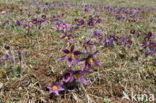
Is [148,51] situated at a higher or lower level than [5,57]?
lower

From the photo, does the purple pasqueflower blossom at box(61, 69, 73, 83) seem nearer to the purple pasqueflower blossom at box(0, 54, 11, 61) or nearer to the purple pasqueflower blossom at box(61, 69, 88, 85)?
the purple pasqueflower blossom at box(61, 69, 88, 85)

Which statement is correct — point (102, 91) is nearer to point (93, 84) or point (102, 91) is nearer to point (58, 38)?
point (93, 84)

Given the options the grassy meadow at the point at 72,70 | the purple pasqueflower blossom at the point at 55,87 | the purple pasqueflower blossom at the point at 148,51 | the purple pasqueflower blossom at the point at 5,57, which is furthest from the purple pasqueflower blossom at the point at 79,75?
the purple pasqueflower blossom at the point at 148,51

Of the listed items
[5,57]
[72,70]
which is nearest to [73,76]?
[72,70]

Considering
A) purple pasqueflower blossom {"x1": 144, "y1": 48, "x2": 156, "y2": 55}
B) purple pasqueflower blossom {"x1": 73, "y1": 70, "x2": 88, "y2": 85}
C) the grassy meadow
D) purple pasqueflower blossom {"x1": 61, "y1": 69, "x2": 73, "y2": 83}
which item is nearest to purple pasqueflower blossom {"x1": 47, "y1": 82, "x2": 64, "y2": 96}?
the grassy meadow

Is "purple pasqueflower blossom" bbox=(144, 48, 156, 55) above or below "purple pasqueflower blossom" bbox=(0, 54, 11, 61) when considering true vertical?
below

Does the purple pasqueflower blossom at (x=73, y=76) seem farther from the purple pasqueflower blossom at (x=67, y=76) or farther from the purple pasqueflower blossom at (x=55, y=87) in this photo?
the purple pasqueflower blossom at (x=55, y=87)

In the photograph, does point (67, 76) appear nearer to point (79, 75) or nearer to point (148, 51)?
point (79, 75)

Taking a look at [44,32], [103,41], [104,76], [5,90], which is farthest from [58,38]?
[5,90]
